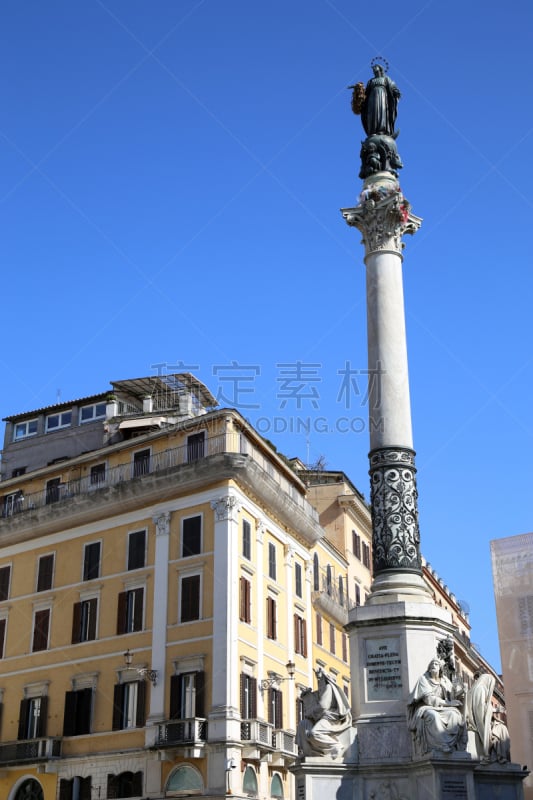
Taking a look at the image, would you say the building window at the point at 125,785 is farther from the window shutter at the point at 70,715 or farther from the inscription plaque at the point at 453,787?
the inscription plaque at the point at 453,787

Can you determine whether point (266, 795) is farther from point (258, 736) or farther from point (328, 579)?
point (328, 579)

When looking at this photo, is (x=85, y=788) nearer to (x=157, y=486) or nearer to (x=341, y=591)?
(x=157, y=486)

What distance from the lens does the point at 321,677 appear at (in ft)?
60.8

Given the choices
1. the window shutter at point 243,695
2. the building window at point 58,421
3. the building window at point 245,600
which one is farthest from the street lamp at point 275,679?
the building window at point 58,421

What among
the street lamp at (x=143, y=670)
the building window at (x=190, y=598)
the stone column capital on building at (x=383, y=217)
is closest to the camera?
the stone column capital on building at (x=383, y=217)

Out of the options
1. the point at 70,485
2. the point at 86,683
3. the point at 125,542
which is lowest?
the point at 86,683

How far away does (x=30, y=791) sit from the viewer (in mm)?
36875

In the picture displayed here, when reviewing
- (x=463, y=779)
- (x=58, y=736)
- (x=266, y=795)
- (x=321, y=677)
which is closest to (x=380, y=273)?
(x=321, y=677)

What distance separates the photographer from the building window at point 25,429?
50656 millimetres

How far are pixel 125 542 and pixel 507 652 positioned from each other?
1559 centimetres

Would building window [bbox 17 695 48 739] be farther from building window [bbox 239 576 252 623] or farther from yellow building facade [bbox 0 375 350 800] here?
building window [bbox 239 576 252 623]

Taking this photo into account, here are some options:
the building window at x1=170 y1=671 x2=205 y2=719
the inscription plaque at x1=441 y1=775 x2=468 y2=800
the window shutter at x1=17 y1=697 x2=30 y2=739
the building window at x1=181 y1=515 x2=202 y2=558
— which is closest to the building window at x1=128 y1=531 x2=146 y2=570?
the building window at x1=181 y1=515 x2=202 y2=558

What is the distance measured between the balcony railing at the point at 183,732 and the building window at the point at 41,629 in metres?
8.10

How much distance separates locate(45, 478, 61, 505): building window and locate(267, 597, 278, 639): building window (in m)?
10.5
